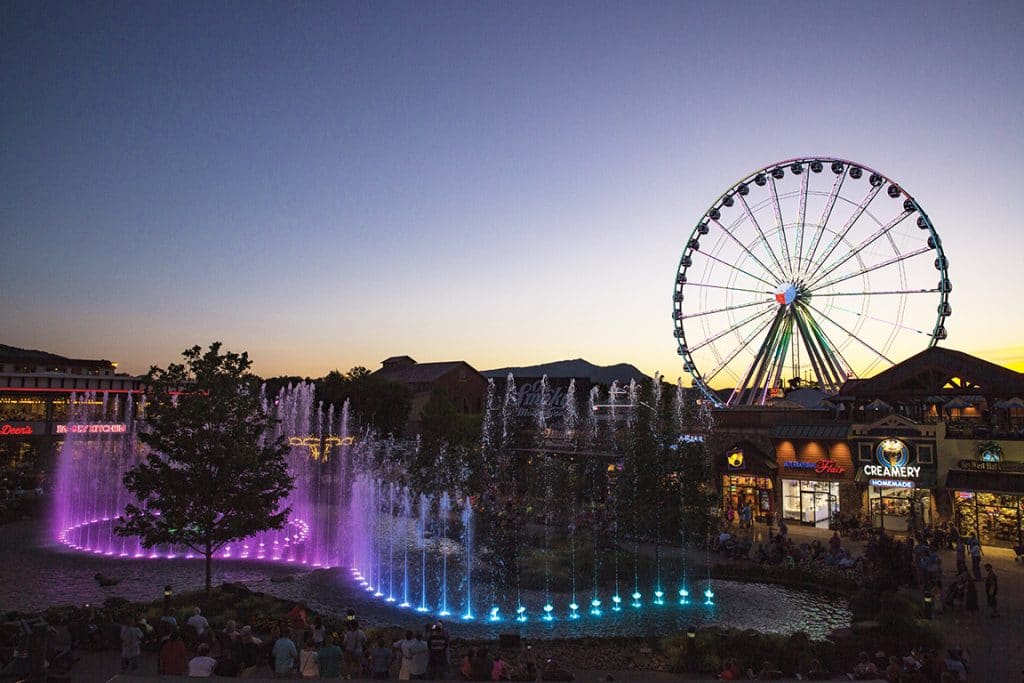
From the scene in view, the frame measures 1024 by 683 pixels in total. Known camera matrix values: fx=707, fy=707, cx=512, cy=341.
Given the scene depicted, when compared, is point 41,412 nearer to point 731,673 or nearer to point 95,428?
point 95,428

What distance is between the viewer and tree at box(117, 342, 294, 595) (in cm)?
1814

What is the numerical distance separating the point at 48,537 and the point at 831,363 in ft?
126

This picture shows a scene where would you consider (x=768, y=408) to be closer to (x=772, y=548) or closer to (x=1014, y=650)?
(x=772, y=548)

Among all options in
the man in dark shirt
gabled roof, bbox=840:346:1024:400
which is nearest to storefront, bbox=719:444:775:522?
gabled roof, bbox=840:346:1024:400

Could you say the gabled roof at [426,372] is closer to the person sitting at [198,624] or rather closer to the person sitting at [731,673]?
the person sitting at [198,624]

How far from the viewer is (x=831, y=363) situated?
3941cm

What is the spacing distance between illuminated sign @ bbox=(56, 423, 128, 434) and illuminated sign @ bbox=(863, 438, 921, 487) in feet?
141

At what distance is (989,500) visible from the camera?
26797 mm

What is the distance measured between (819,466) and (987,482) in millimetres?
6555

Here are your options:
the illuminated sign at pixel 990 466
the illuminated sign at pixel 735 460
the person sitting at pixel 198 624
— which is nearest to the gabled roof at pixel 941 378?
the illuminated sign at pixel 990 466

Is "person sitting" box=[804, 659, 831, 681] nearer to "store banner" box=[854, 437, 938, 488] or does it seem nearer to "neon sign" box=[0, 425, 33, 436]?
"store banner" box=[854, 437, 938, 488]

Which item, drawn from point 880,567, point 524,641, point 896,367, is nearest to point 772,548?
point 880,567

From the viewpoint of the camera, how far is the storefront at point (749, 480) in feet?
109

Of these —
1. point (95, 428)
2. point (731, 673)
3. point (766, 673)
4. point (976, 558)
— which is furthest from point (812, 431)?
point (95, 428)
